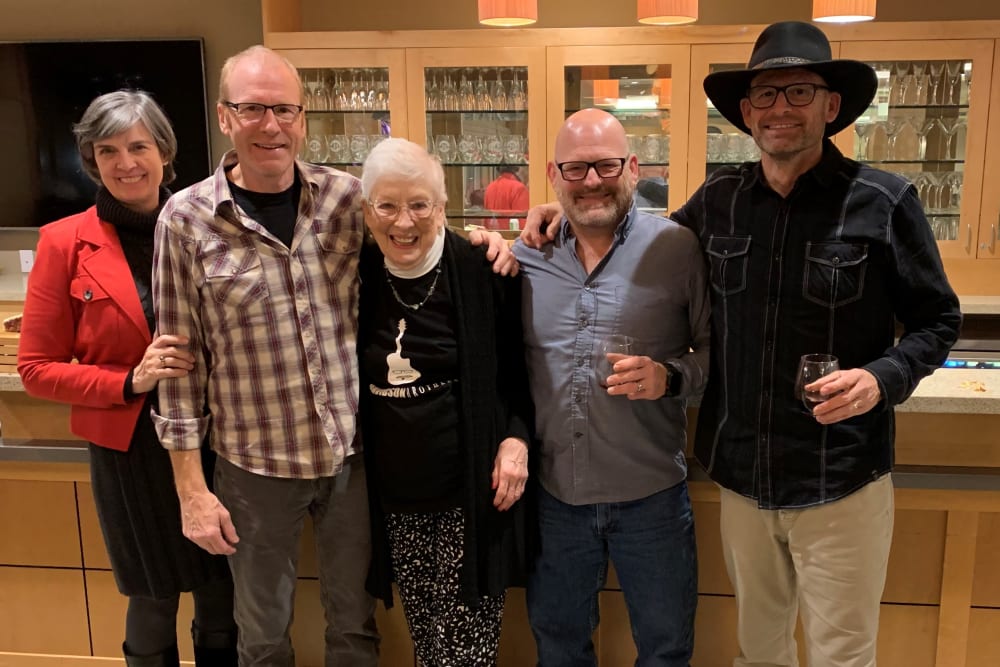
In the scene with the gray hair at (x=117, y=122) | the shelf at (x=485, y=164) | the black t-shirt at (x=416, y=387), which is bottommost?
the black t-shirt at (x=416, y=387)

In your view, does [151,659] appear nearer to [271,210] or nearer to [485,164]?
[271,210]

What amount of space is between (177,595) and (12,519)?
0.70m

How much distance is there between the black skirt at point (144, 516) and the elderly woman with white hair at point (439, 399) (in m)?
0.44

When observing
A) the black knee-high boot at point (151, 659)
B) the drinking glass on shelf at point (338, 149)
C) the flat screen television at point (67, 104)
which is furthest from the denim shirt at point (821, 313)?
the flat screen television at point (67, 104)

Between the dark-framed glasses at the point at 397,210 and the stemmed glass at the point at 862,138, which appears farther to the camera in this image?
the stemmed glass at the point at 862,138

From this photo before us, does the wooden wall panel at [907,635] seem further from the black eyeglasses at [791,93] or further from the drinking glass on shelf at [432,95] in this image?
the drinking glass on shelf at [432,95]

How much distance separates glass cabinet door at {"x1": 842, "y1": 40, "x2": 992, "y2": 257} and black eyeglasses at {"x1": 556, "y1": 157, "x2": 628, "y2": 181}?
273 cm

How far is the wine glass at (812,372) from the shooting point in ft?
4.70

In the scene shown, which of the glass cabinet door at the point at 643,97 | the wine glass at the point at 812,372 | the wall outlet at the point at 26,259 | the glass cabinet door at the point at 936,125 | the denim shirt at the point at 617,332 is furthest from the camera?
the wall outlet at the point at 26,259

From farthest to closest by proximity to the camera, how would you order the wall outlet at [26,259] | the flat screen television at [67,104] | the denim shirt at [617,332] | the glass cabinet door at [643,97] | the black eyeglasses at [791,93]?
the wall outlet at [26,259], the flat screen television at [67,104], the glass cabinet door at [643,97], the denim shirt at [617,332], the black eyeglasses at [791,93]

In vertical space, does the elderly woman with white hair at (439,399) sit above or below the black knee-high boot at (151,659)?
above

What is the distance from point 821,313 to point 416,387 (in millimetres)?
795

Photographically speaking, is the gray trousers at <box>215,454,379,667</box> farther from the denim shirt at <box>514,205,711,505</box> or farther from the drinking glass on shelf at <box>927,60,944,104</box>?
the drinking glass on shelf at <box>927,60,944,104</box>

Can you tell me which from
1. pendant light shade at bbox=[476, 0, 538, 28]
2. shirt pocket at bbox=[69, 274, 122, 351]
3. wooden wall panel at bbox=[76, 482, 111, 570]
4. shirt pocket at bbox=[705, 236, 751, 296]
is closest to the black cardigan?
shirt pocket at bbox=[705, 236, 751, 296]
